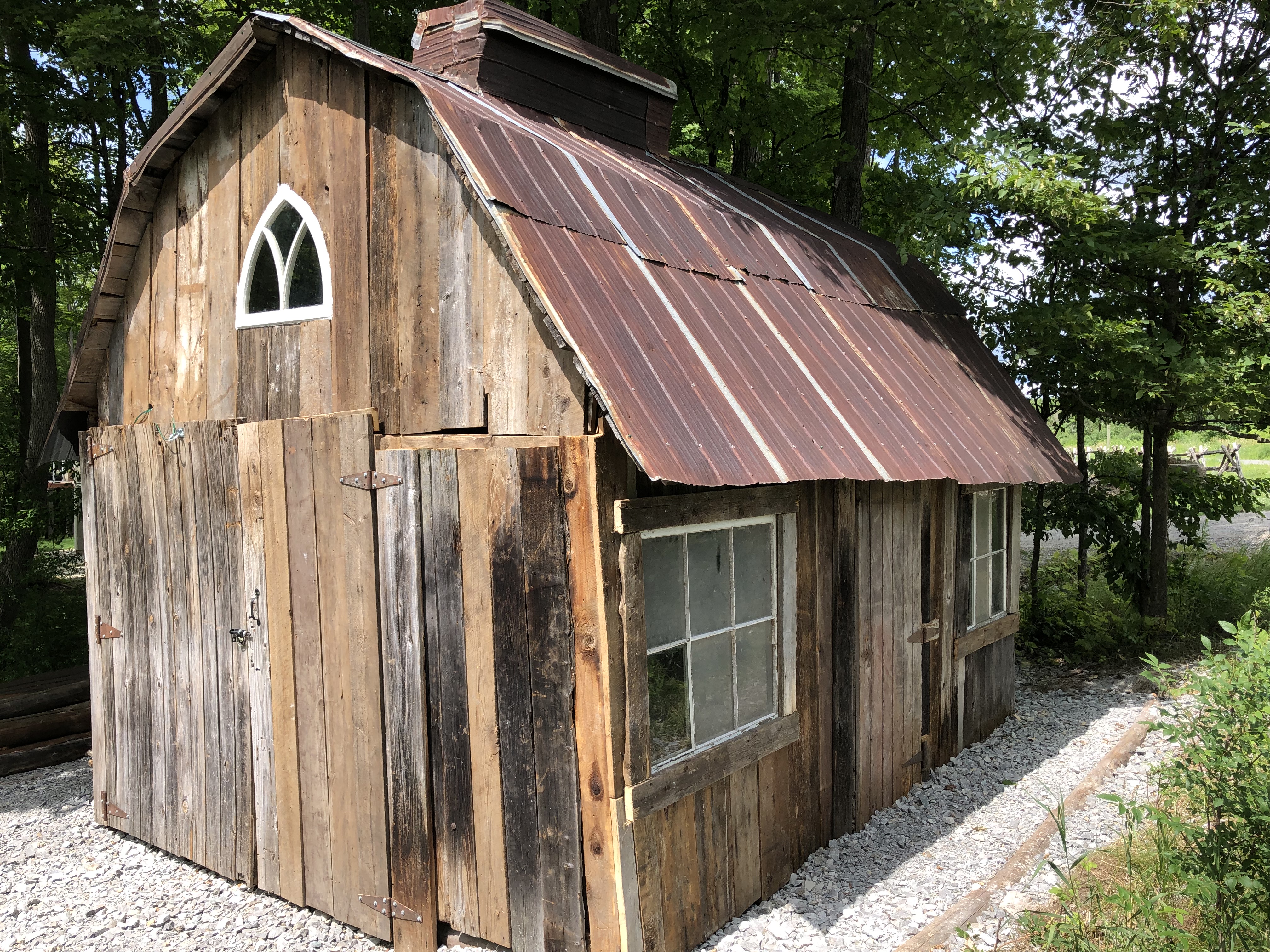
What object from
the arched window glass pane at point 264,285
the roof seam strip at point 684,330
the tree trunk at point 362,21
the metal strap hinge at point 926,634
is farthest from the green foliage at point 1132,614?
the tree trunk at point 362,21

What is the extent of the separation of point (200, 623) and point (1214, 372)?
8279mm

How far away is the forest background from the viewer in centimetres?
829

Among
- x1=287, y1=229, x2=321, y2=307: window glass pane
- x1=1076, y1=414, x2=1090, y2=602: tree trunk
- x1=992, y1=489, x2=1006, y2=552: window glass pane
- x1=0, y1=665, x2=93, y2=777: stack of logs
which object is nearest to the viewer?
x1=287, y1=229, x2=321, y2=307: window glass pane

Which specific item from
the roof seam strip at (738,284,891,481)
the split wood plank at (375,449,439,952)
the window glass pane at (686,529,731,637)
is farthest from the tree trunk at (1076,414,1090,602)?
the split wood plank at (375,449,439,952)

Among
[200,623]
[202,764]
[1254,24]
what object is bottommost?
[202,764]

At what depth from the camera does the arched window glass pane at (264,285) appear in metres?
5.08

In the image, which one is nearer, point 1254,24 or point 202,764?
point 202,764

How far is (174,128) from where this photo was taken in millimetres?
5258

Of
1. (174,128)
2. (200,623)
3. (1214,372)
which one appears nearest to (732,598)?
(200,623)

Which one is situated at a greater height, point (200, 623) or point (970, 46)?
point (970, 46)

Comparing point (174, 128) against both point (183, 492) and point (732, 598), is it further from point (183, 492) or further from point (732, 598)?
point (732, 598)

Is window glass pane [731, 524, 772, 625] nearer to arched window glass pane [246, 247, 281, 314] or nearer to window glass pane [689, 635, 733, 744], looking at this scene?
window glass pane [689, 635, 733, 744]

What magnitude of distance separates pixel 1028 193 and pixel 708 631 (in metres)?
5.43

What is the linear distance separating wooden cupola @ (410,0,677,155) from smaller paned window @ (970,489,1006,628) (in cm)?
416
